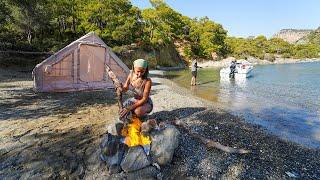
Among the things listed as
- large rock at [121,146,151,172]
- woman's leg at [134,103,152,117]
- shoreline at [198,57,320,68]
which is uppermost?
shoreline at [198,57,320,68]

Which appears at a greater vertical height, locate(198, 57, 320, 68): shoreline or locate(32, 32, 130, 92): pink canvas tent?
locate(198, 57, 320, 68): shoreline

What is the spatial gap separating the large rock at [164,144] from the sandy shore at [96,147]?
265 mm

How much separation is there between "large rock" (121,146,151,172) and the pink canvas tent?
10.3 metres

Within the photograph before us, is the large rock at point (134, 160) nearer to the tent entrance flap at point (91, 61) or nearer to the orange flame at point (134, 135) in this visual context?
the orange flame at point (134, 135)

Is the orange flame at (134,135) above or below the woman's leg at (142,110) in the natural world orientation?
below

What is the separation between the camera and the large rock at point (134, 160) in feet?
20.2

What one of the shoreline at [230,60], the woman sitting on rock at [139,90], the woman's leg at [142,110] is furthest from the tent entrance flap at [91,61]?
the shoreline at [230,60]

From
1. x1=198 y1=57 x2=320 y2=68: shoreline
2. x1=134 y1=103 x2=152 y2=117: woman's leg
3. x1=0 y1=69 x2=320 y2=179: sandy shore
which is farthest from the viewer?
x1=198 y1=57 x2=320 y2=68: shoreline

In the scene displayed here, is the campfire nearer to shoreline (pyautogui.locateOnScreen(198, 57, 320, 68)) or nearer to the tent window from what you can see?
the tent window

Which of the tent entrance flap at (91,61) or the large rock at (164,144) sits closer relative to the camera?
the large rock at (164,144)

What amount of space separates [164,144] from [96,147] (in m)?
1.98

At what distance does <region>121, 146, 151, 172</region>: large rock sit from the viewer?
20.2 feet

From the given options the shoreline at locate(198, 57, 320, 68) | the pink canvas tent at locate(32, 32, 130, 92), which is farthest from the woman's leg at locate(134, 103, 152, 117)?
the shoreline at locate(198, 57, 320, 68)

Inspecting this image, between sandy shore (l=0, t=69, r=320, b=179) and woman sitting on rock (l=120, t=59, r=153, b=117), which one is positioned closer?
sandy shore (l=0, t=69, r=320, b=179)
